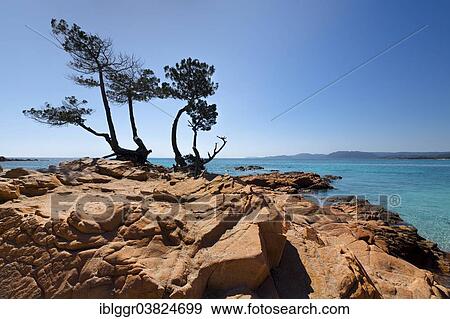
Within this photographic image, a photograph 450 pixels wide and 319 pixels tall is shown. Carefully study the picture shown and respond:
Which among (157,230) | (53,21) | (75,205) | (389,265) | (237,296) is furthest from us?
(53,21)

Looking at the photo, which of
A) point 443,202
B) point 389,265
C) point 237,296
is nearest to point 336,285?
point 237,296

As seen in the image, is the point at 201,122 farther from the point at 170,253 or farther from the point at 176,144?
the point at 170,253

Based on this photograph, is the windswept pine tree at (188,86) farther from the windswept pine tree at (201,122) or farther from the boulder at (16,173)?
the boulder at (16,173)

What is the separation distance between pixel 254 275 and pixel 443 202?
2106 centimetres

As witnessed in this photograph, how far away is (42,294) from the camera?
133 inches

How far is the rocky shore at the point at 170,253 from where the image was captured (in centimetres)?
330

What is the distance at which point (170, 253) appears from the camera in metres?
3.74

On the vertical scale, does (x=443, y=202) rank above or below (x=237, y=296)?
below

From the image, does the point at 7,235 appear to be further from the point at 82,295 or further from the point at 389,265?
the point at 389,265

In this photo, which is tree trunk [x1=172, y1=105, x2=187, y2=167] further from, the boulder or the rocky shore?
the rocky shore

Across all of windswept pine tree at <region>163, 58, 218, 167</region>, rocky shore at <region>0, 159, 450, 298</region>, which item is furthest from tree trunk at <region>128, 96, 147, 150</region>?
rocky shore at <region>0, 159, 450, 298</region>

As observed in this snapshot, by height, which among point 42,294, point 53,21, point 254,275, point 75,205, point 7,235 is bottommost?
point 42,294

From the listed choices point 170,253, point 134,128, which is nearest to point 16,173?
point 170,253

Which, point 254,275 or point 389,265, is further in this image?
point 389,265
